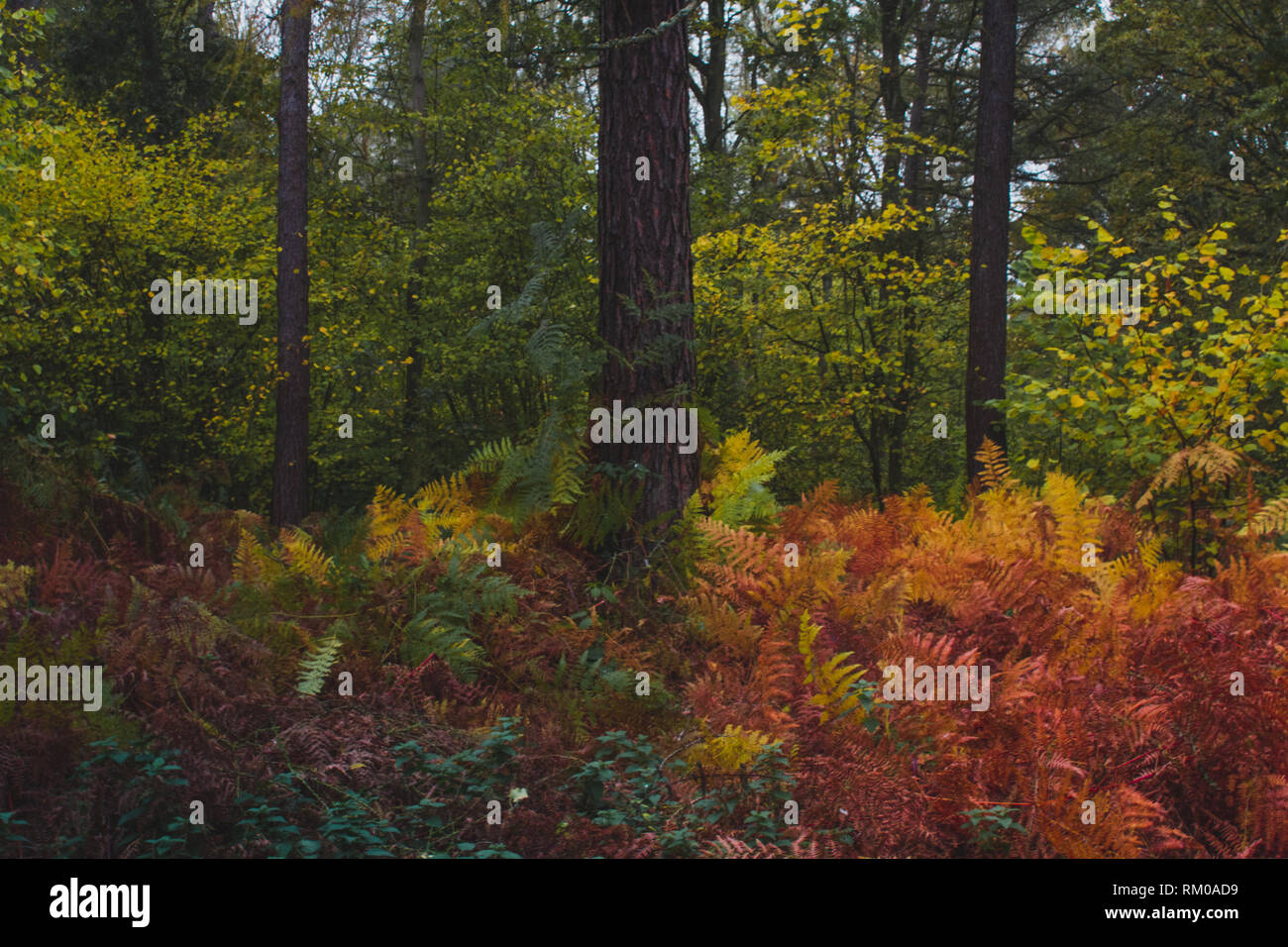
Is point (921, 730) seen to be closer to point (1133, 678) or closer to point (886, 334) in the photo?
point (1133, 678)

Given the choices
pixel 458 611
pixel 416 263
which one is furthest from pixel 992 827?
pixel 416 263

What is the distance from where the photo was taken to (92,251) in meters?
13.4

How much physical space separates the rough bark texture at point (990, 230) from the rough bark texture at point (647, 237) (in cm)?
570

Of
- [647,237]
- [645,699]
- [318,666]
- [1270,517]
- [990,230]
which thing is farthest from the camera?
[990,230]

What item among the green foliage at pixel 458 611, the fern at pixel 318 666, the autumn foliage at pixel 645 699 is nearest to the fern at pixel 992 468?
the autumn foliage at pixel 645 699

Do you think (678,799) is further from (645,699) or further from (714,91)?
(714,91)

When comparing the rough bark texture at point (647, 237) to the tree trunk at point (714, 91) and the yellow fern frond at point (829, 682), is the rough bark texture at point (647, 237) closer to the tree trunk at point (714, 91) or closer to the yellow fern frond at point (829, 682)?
the yellow fern frond at point (829, 682)

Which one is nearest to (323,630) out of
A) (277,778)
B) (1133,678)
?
(277,778)

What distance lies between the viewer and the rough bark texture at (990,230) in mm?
10844

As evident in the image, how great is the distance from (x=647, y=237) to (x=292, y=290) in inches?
317

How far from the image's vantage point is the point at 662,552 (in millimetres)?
5863

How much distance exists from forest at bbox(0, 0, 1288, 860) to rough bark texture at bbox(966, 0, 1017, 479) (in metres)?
0.04

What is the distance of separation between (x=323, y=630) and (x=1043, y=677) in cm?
332

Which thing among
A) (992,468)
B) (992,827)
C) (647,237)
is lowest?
(992,827)
